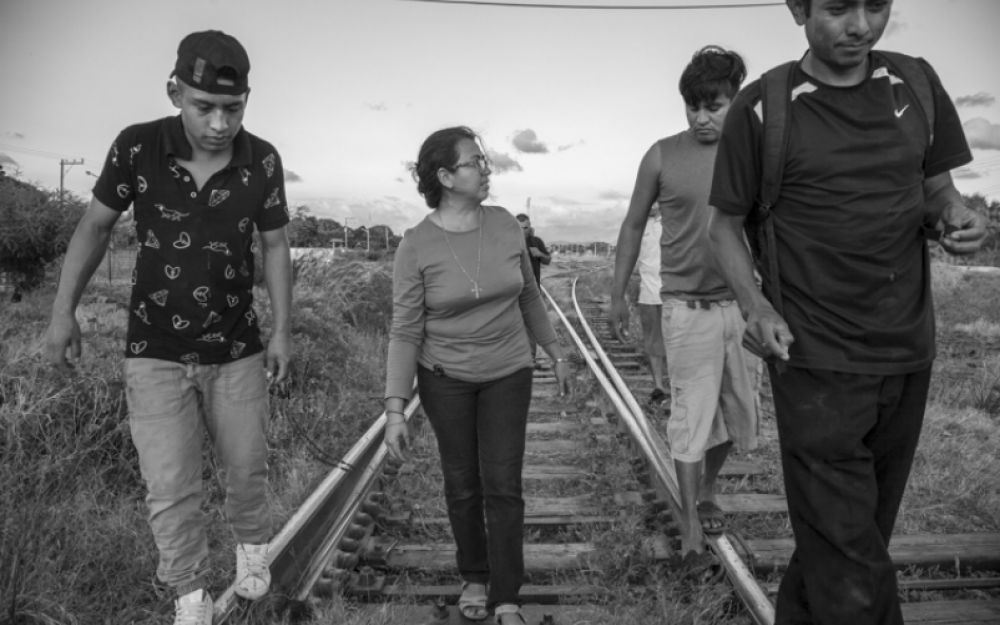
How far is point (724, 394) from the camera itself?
409 centimetres

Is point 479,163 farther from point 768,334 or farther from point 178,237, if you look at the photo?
point 768,334

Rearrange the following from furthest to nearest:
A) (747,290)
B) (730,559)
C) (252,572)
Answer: (730,559)
(252,572)
(747,290)

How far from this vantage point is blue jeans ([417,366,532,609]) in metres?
3.31

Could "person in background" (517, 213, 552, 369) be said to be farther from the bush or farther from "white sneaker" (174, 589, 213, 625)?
the bush

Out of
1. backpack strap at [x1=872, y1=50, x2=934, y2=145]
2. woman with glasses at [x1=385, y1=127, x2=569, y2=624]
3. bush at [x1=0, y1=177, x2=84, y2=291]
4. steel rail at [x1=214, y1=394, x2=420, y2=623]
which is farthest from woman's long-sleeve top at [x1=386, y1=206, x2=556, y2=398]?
bush at [x1=0, y1=177, x2=84, y2=291]

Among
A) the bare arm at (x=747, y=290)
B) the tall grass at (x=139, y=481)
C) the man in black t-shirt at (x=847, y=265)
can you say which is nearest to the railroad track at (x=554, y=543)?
the tall grass at (x=139, y=481)

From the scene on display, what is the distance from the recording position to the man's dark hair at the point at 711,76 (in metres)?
3.80

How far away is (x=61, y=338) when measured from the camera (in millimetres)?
2920

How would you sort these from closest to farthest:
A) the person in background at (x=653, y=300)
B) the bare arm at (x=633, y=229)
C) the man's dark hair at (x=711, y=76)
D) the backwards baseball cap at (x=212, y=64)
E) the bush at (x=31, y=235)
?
the backwards baseball cap at (x=212, y=64)
the man's dark hair at (x=711, y=76)
the bare arm at (x=633, y=229)
the person in background at (x=653, y=300)
the bush at (x=31, y=235)

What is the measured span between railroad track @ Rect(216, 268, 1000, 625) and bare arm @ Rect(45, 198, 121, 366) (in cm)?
114

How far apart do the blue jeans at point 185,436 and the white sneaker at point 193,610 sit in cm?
3

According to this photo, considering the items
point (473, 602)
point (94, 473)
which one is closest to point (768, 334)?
point (473, 602)

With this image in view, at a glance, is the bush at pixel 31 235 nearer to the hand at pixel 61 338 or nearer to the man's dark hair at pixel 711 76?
the hand at pixel 61 338

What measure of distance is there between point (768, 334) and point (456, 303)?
129 cm
